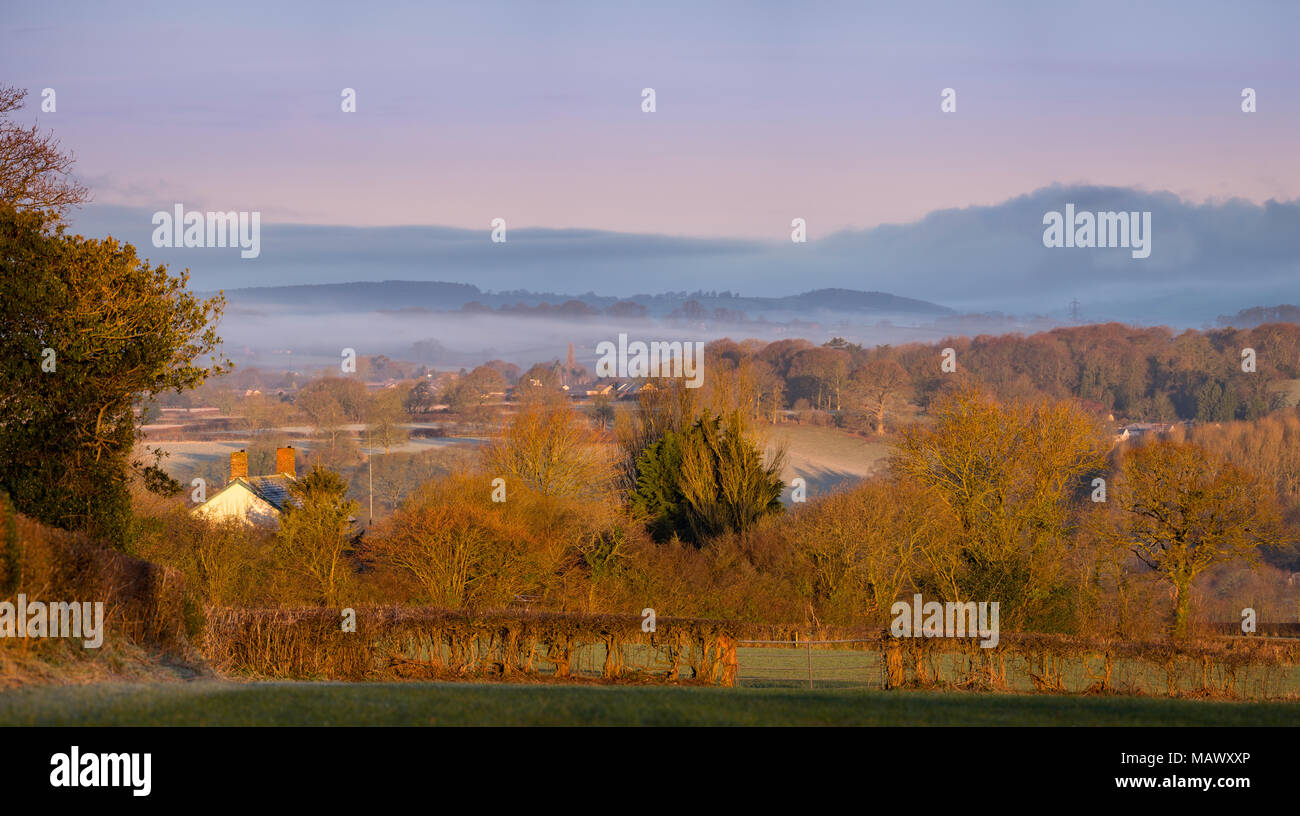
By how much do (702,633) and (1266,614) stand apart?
1993 inches

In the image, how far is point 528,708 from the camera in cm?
1155

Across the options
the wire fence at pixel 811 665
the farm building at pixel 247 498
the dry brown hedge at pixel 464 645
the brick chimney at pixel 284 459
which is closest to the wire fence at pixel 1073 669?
the wire fence at pixel 811 665

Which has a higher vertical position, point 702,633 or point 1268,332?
point 1268,332

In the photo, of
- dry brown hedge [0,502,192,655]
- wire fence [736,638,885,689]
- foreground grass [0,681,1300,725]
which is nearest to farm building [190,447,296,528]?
wire fence [736,638,885,689]

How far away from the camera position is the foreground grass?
10.8 meters

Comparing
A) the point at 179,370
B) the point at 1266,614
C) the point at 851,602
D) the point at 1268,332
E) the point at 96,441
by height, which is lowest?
the point at 1266,614

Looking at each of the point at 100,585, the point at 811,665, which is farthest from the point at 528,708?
the point at 811,665

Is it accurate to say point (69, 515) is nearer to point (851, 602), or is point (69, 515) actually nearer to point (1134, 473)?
point (851, 602)

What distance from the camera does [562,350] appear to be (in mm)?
177750

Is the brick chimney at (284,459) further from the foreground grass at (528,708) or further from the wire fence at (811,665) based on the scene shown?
the foreground grass at (528,708)

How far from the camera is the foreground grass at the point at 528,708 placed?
1079 cm

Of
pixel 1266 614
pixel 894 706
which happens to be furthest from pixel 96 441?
pixel 1266 614

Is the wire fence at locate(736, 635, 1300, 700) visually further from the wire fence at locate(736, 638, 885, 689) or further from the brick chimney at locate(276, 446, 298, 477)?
the brick chimney at locate(276, 446, 298, 477)
